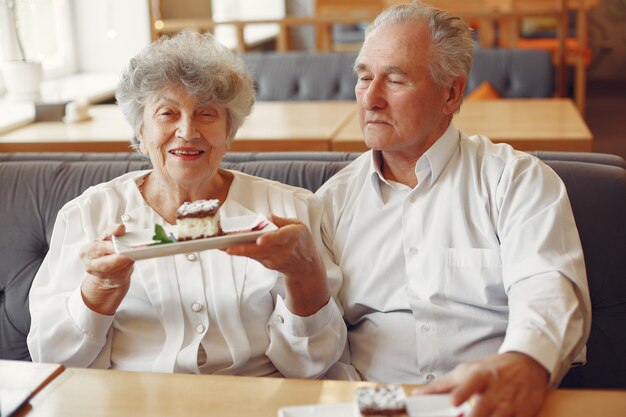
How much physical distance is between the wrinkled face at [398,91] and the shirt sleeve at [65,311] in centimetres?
63

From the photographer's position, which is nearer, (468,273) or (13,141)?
(468,273)

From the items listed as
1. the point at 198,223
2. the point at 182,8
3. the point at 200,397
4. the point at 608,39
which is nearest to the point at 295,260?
the point at 198,223

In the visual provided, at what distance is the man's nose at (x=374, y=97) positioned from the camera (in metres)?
1.71

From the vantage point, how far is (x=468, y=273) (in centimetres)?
162

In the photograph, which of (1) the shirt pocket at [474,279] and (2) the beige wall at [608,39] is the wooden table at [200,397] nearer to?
(1) the shirt pocket at [474,279]

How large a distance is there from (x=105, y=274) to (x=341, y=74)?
2.99m

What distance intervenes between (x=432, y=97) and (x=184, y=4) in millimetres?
4242

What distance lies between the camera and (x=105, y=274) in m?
1.42

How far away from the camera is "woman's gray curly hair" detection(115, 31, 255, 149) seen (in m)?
1.67

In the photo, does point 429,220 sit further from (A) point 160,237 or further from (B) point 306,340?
(A) point 160,237

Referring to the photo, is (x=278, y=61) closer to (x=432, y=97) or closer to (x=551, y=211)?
(x=432, y=97)

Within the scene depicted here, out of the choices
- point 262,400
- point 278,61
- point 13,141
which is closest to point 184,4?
point 278,61

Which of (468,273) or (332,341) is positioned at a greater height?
(468,273)

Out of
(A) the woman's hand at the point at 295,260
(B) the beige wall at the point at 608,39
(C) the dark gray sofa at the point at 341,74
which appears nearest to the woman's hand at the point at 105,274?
(A) the woman's hand at the point at 295,260
